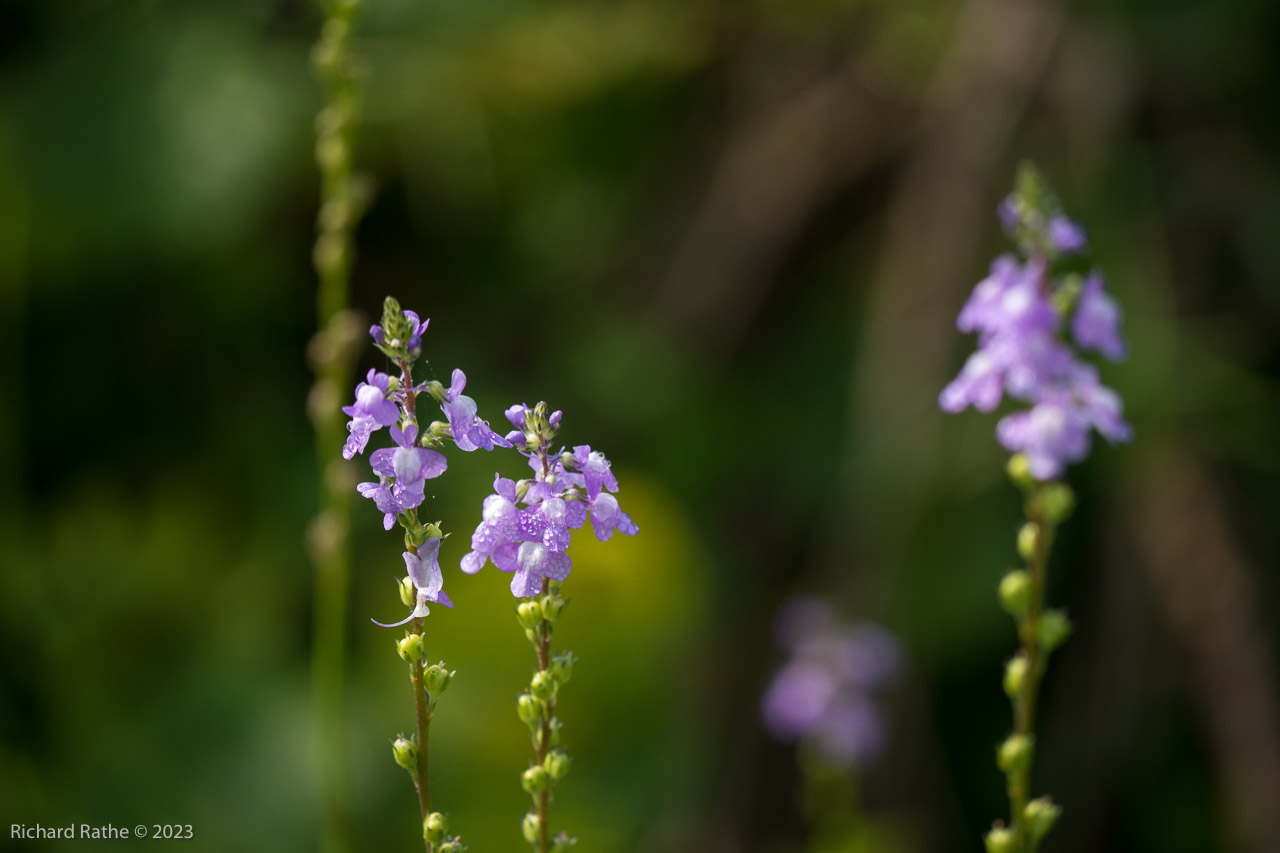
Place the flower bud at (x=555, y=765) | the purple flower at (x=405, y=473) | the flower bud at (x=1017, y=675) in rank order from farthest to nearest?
1. the flower bud at (x=1017, y=675)
2. the flower bud at (x=555, y=765)
3. the purple flower at (x=405, y=473)

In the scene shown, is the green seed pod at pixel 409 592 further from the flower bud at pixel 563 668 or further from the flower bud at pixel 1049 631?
the flower bud at pixel 1049 631

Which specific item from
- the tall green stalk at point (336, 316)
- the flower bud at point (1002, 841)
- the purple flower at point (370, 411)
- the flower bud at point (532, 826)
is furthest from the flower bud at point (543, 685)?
the tall green stalk at point (336, 316)

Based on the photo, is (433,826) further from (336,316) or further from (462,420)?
(336,316)

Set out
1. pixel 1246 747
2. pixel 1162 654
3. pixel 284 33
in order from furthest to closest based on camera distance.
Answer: pixel 284 33
pixel 1162 654
pixel 1246 747

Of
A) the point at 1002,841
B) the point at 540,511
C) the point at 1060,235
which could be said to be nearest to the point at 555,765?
the point at 540,511

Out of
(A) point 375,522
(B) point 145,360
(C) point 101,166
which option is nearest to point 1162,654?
(A) point 375,522

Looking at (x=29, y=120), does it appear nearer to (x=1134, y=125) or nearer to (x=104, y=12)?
(x=104, y=12)
